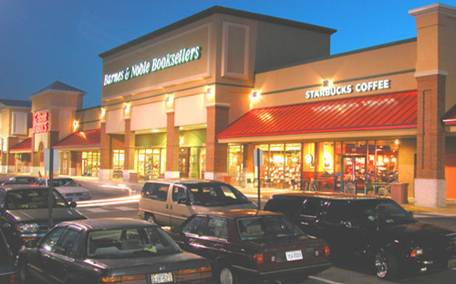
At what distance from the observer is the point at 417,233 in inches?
405

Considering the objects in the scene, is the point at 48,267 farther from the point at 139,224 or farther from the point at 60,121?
the point at 60,121

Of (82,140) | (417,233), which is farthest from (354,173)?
(82,140)

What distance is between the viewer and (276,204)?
42.1 ft

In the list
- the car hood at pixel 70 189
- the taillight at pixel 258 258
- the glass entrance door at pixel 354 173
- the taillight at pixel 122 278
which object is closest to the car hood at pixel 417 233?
the taillight at pixel 258 258

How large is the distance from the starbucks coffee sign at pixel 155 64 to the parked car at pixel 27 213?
80.7 feet

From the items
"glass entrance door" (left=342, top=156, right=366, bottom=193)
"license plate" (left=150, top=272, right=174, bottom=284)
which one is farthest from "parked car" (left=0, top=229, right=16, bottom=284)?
"glass entrance door" (left=342, top=156, right=366, bottom=193)

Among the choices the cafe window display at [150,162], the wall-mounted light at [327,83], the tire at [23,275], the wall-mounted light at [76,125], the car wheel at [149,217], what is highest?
the wall-mounted light at [327,83]

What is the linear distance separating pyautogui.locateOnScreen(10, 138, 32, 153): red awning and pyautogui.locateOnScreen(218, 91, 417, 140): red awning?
43.4m

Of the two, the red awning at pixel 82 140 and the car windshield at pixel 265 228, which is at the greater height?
the red awning at pixel 82 140

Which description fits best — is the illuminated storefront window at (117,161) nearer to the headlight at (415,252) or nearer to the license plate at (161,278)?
the headlight at (415,252)

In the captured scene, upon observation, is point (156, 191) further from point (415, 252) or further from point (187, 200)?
point (415, 252)

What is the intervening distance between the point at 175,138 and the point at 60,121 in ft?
90.1

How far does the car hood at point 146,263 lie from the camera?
6.65 metres

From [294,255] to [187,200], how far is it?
6329 mm
